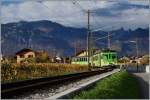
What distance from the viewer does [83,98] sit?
1341 centimetres

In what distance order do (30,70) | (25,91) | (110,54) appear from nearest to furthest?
(25,91) → (30,70) → (110,54)

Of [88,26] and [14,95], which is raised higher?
[88,26]

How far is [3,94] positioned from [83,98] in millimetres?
3024

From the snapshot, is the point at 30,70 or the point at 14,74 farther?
the point at 30,70

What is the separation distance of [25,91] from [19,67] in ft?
49.1

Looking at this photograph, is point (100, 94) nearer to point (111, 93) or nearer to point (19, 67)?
point (111, 93)

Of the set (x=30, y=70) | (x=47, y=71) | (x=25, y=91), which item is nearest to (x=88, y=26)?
(x=47, y=71)

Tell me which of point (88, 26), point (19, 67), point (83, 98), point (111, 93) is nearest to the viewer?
point (83, 98)

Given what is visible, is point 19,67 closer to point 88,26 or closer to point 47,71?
point 47,71

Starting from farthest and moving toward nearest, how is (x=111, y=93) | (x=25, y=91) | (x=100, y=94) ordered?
(x=25, y=91) → (x=111, y=93) → (x=100, y=94)

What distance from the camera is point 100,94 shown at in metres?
15.0

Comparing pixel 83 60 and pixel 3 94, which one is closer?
pixel 3 94

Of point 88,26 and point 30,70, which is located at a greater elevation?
point 88,26

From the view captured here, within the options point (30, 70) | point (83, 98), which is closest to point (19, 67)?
point (30, 70)
